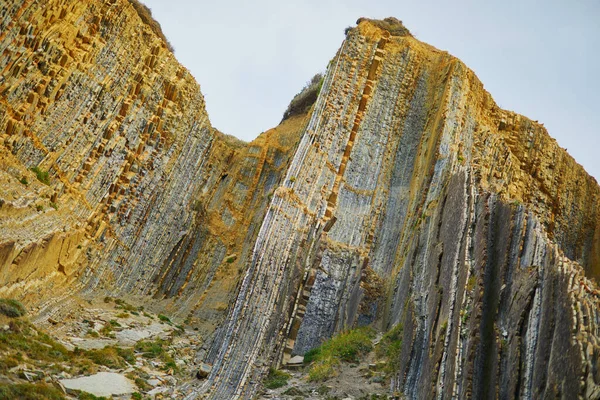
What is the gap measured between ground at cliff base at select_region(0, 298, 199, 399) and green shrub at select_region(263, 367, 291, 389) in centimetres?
239

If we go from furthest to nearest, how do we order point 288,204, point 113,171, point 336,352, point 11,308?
point 113,171
point 288,204
point 336,352
point 11,308

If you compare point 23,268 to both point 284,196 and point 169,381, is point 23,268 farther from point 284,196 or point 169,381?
point 284,196

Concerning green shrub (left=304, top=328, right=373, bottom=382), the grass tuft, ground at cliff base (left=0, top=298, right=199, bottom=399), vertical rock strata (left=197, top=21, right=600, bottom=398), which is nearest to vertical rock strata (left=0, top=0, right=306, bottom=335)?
ground at cliff base (left=0, top=298, right=199, bottom=399)

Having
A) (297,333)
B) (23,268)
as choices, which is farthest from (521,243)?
(23,268)

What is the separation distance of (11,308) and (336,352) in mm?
9527

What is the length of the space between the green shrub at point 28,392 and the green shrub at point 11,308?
4012 mm

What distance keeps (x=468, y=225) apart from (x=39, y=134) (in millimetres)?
14760

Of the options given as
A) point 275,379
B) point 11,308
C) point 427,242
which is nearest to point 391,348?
point 275,379

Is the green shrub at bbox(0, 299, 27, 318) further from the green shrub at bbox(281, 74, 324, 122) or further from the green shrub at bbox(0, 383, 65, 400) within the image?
the green shrub at bbox(281, 74, 324, 122)

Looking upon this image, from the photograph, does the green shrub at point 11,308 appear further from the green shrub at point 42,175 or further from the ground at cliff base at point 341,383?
the ground at cliff base at point 341,383

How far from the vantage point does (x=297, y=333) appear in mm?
20578

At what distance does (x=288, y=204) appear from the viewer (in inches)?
930

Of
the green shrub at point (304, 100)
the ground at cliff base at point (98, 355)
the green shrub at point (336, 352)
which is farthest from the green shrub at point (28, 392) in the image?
the green shrub at point (304, 100)

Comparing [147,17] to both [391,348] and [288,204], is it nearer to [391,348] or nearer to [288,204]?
[288,204]
